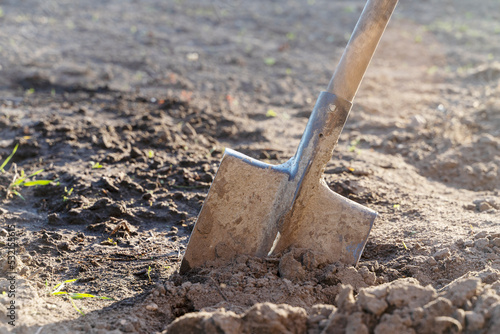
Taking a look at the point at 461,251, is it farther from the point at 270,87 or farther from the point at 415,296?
the point at 270,87

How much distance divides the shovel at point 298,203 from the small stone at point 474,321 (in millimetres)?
852

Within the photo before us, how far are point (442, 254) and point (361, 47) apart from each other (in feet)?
3.89

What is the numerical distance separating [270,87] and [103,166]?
3.16 m

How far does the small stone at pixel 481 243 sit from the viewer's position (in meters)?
2.48

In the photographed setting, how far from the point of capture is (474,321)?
1.62 metres

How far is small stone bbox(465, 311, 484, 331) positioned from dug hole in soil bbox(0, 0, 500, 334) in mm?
10

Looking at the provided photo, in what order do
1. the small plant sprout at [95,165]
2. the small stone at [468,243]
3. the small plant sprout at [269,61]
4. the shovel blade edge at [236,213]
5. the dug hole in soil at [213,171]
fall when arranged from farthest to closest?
the small plant sprout at [269,61] < the small plant sprout at [95,165] < the small stone at [468,243] < the shovel blade edge at [236,213] < the dug hole in soil at [213,171]

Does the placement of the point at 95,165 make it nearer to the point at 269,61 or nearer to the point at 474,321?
the point at 474,321

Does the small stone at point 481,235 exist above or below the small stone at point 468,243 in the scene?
above

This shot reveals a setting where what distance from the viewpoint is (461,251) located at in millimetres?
2486

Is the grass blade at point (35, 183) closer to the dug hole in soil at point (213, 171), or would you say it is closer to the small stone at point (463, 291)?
the dug hole in soil at point (213, 171)

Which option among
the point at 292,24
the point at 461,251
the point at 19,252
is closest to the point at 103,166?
the point at 19,252

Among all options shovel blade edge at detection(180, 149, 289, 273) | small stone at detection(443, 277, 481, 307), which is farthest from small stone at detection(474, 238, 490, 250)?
shovel blade edge at detection(180, 149, 289, 273)

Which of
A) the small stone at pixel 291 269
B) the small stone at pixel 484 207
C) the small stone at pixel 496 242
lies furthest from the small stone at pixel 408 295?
the small stone at pixel 484 207
